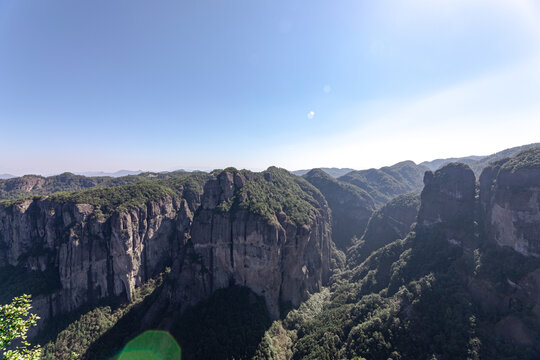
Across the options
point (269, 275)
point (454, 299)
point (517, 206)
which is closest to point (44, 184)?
point (269, 275)

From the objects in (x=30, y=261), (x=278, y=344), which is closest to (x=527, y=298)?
(x=278, y=344)

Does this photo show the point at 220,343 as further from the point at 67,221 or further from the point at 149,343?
the point at 67,221

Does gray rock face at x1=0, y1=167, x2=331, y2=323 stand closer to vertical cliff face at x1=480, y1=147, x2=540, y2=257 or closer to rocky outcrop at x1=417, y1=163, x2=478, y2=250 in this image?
Result: rocky outcrop at x1=417, y1=163, x2=478, y2=250

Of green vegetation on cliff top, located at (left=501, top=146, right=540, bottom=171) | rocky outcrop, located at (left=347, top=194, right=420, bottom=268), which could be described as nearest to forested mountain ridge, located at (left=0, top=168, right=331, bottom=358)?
rocky outcrop, located at (left=347, top=194, right=420, bottom=268)

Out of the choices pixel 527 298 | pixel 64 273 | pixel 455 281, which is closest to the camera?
pixel 527 298

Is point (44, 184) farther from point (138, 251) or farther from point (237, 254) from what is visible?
point (237, 254)

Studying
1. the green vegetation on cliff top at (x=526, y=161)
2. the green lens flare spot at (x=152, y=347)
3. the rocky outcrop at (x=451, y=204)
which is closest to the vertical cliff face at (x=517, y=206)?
the green vegetation on cliff top at (x=526, y=161)
